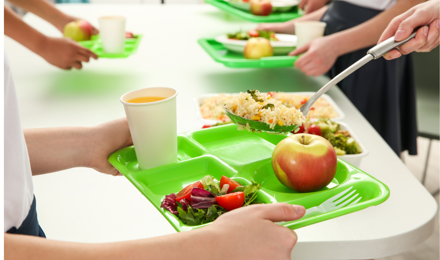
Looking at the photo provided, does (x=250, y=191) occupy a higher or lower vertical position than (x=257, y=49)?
lower

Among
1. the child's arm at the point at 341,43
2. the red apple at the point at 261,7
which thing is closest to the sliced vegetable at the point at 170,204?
the child's arm at the point at 341,43

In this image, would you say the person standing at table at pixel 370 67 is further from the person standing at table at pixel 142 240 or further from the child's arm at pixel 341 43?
the person standing at table at pixel 142 240

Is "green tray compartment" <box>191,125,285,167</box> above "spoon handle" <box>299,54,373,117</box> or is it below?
below

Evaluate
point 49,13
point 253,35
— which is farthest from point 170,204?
point 49,13

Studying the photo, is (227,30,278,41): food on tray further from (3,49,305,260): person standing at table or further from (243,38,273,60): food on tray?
(3,49,305,260): person standing at table

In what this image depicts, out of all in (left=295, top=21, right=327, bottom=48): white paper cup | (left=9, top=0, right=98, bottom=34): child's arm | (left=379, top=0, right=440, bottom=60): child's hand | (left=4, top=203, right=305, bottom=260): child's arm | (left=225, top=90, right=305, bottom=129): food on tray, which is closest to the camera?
(left=4, top=203, right=305, bottom=260): child's arm

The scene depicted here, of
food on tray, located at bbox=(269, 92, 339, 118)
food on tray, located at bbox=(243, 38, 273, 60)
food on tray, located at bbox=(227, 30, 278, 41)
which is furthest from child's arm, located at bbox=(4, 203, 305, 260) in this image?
food on tray, located at bbox=(227, 30, 278, 41)

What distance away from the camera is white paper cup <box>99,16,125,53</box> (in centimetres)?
184

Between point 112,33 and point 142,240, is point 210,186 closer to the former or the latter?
point 142,240

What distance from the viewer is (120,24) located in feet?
6.10

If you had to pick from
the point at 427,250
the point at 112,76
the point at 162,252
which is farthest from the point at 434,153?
the point at 162,252

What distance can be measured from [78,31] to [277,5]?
4.49ft

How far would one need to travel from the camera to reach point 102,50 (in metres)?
1.98

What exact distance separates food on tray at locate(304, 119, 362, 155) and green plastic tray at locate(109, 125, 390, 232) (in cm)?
16
